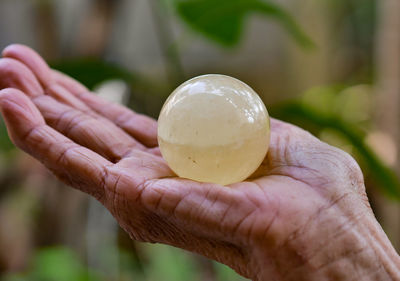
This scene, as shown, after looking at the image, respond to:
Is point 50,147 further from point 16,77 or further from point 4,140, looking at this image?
point 4,140

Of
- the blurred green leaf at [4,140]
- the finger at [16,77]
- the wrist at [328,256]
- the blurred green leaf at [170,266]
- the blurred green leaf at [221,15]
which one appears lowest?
the blurred green leaf at [170,266]

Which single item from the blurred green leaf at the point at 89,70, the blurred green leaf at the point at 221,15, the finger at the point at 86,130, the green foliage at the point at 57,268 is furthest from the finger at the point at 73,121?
the green foliage at the point at 57,268

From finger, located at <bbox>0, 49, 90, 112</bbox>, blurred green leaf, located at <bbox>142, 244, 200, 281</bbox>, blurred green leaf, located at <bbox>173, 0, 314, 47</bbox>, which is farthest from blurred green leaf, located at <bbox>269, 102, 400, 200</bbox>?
blurred green leaf, located at <bbox>142, 244, 200, 281</bbox>

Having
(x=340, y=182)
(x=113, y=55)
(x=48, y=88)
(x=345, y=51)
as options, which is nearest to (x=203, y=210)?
(x=340, y=182)

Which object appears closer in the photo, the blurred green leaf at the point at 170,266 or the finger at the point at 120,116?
the finger at the point at 120,116

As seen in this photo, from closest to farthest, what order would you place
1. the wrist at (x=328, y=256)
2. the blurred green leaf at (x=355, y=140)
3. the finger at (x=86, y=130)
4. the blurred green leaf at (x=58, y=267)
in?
1. the wrist at (x=328, y=256)
2. the finger at (x=86, y=130)
3. the blurred green leaf at (x=355, y=140)
4. the blurred green leaf at (x=58, y=267)

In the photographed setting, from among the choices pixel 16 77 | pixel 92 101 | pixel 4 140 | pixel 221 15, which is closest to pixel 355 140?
pixel 221 15

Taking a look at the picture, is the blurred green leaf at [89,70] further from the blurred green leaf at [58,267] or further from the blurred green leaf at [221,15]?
the blurred green leaf at [58,267]
